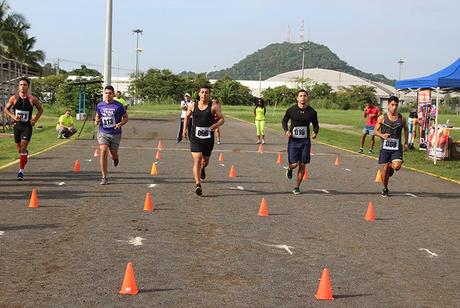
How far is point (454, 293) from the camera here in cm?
581

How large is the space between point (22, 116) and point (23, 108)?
158 millimetres

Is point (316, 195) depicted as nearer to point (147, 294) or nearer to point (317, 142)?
point (147, 294)

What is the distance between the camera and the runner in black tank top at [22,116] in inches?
498

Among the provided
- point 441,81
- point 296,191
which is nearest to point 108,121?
point 296,191

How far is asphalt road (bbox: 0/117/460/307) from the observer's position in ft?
18.4

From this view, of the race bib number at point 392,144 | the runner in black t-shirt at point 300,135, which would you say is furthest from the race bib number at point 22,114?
the race bib number at point 392,144

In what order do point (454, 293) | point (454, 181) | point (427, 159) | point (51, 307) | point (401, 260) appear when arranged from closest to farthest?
point (51, 307)
point (454, 293)
point (401, 260)
point (454, 181)
point (427, 159)

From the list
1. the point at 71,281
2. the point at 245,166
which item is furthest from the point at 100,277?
the point at 245,166

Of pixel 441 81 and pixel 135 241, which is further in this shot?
pixel 441 81

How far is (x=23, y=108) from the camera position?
1273 centimetres

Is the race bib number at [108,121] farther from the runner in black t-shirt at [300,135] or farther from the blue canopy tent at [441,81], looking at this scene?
the blue canopy tent at [441,81]

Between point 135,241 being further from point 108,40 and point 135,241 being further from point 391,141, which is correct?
point 108,40

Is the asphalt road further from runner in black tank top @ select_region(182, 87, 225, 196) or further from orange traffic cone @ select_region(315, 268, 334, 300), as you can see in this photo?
runner in black tank top @ select_region(182, 87, 225, 196)

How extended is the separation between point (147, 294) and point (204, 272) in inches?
35.8
